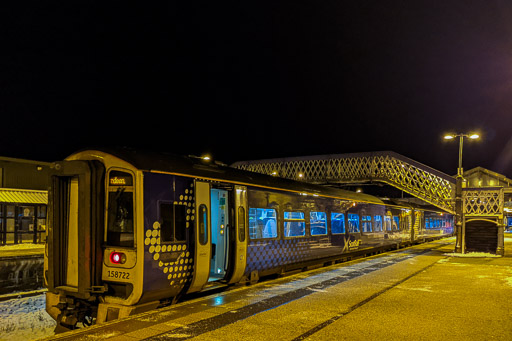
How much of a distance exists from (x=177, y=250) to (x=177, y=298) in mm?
1165

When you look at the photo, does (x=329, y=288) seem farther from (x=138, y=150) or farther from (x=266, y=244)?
(x=138, y=150)

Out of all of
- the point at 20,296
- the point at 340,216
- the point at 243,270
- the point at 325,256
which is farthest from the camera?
the point at 340,216

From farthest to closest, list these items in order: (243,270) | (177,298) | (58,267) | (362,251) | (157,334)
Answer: (362,251) < (243,270) < (177,298) < (58,267) < (157,334)

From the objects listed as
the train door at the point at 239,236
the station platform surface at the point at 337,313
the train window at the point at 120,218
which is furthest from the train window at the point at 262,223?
the train window at the point at 120,218

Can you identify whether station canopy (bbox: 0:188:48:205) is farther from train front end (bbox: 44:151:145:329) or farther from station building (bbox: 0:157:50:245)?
train front end (bbox: 44:151:145:329)

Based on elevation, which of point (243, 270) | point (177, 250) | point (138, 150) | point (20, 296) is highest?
point (138, 150)

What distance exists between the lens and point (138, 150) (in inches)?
323

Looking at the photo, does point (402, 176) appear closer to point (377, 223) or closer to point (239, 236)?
point (377, 223)

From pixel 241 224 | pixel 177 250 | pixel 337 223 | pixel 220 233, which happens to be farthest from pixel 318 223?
pixel 177 250

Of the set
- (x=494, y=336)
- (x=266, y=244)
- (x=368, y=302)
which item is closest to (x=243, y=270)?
(x=266, y=244)

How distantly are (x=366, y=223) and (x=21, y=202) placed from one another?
2015 cm

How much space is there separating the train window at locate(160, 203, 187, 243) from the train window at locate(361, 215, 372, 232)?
11702mm

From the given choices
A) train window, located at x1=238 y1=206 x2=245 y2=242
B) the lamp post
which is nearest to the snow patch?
train window, located at x1=238 y1=206 x2=245 y2=242

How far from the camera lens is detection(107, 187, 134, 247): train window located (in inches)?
300
